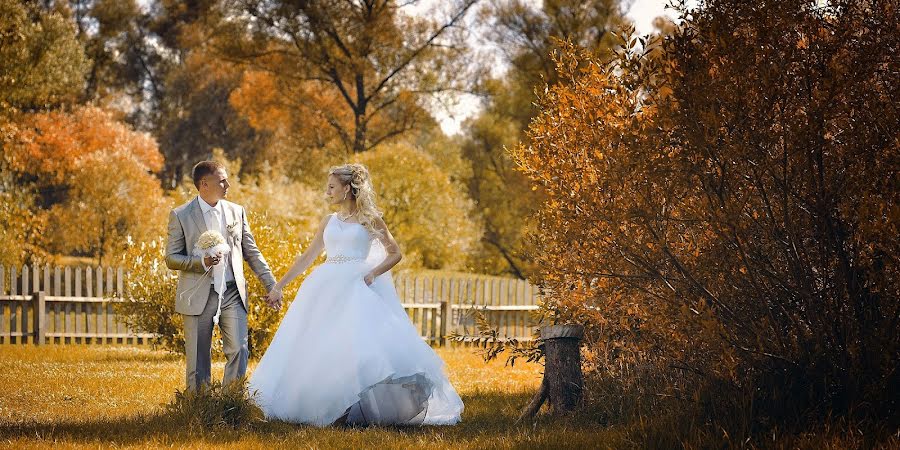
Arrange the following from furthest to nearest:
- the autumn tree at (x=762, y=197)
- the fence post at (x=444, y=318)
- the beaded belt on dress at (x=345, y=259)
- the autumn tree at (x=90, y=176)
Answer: the autumn tree at (x=90, y=176) < the fence post at (x=444, y=318) < the beaded belt on dress at (x=345, y=259) < the autumn tree at (x=762, y=197)

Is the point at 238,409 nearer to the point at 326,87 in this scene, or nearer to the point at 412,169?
the point at 412,169

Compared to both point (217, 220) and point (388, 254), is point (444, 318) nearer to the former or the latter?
point (388, 254)

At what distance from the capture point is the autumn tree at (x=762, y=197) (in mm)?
5977

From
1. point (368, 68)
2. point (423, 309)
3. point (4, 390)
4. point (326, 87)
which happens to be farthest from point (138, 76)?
point (4, 390)

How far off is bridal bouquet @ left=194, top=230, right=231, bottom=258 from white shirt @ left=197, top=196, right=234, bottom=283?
0.27 m

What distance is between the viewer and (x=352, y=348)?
7543 mm

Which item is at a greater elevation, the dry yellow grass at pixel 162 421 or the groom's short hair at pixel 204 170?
the groom's short hair at pixel 204 170

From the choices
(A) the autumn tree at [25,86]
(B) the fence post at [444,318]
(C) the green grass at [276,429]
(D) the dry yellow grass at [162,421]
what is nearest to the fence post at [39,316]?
(D) the dry yellow grass at [162,421]

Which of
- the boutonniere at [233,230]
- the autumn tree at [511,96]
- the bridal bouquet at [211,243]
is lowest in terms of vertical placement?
the bridal bouquet at [211,243]

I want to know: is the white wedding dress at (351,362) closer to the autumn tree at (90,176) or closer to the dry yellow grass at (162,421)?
the dry yellow grass at (162,421)

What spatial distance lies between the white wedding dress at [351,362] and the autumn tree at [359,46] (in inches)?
945

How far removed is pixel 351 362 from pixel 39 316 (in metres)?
11.7

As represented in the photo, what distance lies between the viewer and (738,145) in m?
5.94

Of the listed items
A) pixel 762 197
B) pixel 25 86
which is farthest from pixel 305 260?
pixel 25 86
